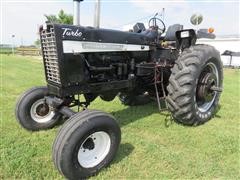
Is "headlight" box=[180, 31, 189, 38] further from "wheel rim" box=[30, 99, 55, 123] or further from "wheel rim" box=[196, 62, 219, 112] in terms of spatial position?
"wheel rim" box=[30, 99, 55, 123]

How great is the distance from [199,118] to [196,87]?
0.51m

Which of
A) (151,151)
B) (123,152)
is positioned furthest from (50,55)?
(151,151)

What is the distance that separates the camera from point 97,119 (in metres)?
2.80

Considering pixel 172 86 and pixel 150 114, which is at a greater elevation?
pixel 172 86

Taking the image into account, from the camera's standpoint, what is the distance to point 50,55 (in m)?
3.26

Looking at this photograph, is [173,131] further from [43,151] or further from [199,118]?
[43,151]

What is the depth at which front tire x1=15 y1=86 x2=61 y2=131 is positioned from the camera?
3.87m

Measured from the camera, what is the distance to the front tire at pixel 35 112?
3871 mm

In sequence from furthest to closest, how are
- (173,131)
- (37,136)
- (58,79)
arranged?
(173,131)
(37,136)
(58,79)

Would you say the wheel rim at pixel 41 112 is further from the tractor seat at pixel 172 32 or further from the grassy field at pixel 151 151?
the tractor seat at pixel 172 32

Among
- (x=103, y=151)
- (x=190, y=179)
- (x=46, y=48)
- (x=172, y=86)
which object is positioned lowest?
(x=190, y=179)

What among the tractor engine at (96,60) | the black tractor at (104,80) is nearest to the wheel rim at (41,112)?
the black tractor at (104,80)

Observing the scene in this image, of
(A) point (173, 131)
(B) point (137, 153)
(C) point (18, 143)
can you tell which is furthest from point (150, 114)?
(C) point (18, 143)

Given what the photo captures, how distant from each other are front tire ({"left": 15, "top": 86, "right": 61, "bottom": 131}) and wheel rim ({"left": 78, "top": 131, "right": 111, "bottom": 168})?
54.1 inches
